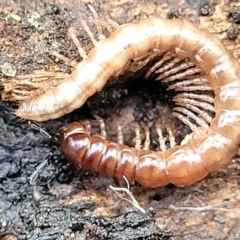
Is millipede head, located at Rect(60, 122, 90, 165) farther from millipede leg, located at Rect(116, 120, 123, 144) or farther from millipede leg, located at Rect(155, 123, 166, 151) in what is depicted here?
millipede leg, located at Rect(155, 123, 166, 151)

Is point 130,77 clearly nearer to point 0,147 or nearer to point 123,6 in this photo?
point 123,6

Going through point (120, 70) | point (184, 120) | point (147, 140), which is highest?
point (120, 70)

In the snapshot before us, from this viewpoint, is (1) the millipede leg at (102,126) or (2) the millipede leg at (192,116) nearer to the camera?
(1) the millipede leg at (102,126)

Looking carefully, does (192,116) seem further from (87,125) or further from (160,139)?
(87,125)

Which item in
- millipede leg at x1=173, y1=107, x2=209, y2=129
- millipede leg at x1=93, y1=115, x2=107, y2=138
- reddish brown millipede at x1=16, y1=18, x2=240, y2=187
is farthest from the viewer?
millipede leg at x1=173, y1=107, x2=209, y2=129

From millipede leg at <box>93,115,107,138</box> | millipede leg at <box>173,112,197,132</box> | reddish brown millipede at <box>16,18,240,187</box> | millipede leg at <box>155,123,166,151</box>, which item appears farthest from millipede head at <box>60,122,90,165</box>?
millipede leg at <box>173,112,197,132</box>

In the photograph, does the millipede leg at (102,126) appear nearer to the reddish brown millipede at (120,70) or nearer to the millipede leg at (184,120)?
the reddish brown millipede at (120,70)

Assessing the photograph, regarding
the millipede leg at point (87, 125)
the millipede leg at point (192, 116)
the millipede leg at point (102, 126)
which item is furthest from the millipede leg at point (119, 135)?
the millipede leg at point (192, 116)

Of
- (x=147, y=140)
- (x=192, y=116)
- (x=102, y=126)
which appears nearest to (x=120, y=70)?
(x=102, y=126)
